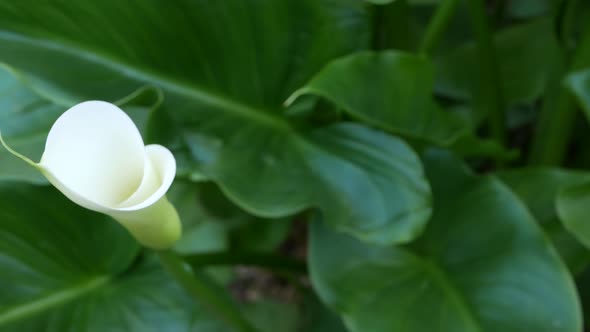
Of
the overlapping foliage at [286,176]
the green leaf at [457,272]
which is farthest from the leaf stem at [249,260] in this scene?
the green leaf at [457,272]

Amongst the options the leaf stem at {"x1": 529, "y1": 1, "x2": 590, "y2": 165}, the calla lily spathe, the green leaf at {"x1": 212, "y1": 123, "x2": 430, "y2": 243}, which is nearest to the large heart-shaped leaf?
the green leaf at {"x1": 212, "y1": 123, "x2": 430, "y2": 243}

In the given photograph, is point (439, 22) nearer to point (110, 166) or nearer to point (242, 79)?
point (242, 79)

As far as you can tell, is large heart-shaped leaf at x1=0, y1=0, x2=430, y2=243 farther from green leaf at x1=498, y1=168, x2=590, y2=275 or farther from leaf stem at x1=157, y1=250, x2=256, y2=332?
green leaf at x1=498, y1=168, x2=590, y2=275

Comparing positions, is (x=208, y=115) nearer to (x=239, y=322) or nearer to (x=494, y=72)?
(x=239, y=322)

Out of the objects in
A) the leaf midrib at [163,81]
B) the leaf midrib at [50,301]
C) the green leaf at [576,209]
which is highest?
the leaf midrib at [163,81]

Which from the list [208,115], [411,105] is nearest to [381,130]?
[411,105]

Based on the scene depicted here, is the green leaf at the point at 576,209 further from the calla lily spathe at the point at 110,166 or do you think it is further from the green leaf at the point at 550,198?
the calla lily spathe at the point at 110,166

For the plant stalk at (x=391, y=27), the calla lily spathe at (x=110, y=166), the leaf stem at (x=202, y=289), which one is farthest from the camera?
the plant stalk at (x=391, y=27)
